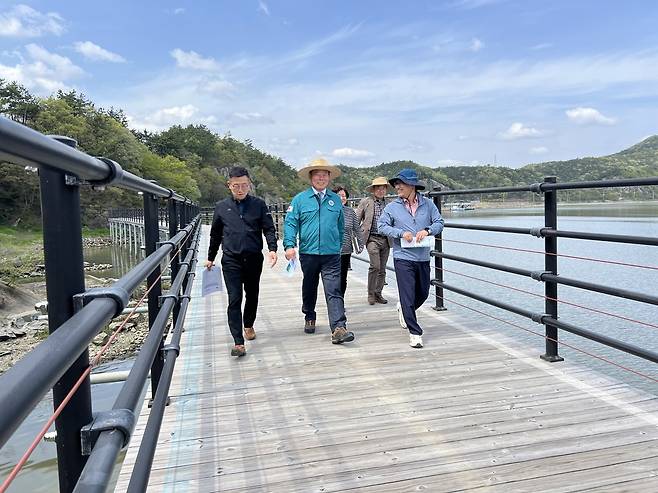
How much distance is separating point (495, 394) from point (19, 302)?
827 inches

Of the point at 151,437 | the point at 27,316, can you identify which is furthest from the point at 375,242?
the point at 27,316

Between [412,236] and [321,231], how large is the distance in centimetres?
81

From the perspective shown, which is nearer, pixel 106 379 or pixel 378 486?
pixel 378 486

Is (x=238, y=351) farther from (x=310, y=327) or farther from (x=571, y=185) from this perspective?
(x=571, y=185)

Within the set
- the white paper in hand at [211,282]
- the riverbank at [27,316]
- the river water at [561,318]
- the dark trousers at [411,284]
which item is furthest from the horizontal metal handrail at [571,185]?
the riverbank at [27,316]

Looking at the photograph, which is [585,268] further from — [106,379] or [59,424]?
[59,424]

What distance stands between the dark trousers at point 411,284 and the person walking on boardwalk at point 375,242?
1.86 metres

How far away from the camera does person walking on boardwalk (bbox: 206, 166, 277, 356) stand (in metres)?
4.48

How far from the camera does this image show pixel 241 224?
4.53 metres

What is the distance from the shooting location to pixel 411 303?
4566 mm

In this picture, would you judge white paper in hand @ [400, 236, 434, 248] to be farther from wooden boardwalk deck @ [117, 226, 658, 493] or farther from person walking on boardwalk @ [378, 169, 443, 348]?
wooden boardwalk deck @ [117, 226, 658, 493]

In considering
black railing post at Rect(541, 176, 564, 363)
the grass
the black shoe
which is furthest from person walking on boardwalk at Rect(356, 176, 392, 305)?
the grass

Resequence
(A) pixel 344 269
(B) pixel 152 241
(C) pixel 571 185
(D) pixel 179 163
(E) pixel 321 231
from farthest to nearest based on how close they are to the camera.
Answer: (D) pixel 179 163 < (A) pixel 344 269 < (E) pixel 321 231 < (C) pixel 571 185 < (B) pixel 152 241

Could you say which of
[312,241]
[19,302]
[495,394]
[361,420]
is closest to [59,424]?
[361,420]
